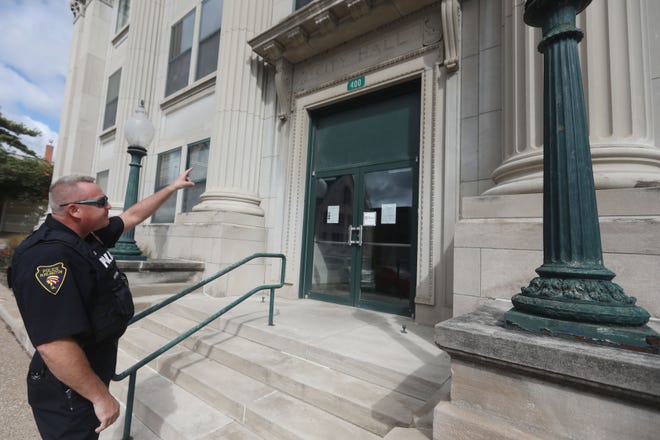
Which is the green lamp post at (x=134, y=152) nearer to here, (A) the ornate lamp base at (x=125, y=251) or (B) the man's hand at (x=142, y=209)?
(A) the ornate lamp base at (x=125, y=251)

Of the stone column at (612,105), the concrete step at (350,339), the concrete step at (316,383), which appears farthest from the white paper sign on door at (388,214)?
the concrete step at (316,383)

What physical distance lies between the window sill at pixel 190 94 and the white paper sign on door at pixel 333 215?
183 inches

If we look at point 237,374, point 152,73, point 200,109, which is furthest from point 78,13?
point 237,374

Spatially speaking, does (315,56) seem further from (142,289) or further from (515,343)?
(515,343)

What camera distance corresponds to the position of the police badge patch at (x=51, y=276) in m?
1.40

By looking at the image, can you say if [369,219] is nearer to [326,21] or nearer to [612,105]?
[612,105]

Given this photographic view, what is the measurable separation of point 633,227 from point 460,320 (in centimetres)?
180

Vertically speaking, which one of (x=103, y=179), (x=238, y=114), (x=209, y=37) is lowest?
(x=103, y=179)

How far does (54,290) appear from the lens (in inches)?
55.1

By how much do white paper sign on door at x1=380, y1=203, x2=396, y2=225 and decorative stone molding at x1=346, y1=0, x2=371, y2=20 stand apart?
3.14m

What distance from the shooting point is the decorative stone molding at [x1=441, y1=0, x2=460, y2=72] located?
4.48m

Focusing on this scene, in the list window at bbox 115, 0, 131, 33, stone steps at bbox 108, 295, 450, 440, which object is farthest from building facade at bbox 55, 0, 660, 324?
window at bbox 115, 0, 131, 33

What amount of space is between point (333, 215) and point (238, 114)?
9.95ft

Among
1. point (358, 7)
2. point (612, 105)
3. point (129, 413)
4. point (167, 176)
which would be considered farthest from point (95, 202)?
point (167, 176)
